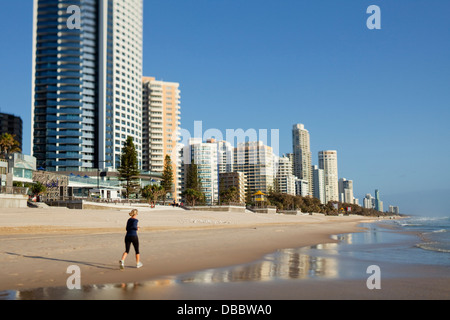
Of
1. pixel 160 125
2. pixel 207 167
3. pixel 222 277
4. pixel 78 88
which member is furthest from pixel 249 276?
pixel 207 167

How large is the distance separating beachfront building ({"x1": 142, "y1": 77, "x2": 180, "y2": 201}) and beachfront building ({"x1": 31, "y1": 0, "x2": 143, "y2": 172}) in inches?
931

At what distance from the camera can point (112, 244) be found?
16328 millimetres

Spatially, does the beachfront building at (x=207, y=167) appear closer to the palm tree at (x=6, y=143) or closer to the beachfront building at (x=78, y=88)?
the beachfront building at (x=78, y=88)

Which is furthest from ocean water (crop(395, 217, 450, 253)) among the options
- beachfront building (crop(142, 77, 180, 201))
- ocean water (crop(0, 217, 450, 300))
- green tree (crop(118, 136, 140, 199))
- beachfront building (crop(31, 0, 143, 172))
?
beachfront building (crop(142, 77, 180, 201))

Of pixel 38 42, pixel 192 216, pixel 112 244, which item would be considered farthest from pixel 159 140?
pixel 112 244

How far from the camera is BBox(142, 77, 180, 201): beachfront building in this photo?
16388 cm

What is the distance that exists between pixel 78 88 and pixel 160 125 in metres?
43.1

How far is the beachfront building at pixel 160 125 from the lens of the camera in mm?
163875

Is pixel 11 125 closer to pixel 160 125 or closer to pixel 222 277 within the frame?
pixel 160 125

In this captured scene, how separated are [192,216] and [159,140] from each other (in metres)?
125

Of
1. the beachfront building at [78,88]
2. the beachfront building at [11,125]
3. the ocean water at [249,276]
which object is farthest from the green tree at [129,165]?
the beachfront building at [11,125]

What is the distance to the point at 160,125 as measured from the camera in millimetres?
166500

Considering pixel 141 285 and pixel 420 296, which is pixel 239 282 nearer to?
pixel 141 285

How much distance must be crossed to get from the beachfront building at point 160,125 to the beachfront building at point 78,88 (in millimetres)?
23652
